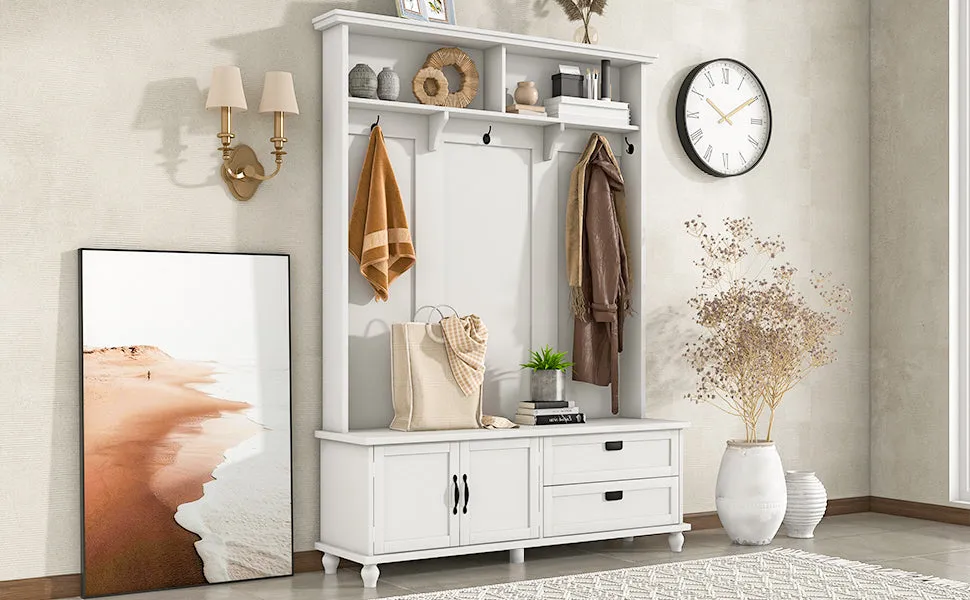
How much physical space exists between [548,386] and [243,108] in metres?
1.70

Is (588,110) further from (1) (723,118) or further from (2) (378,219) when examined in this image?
(2) (378,219)

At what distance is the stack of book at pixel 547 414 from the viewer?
4.98 meters

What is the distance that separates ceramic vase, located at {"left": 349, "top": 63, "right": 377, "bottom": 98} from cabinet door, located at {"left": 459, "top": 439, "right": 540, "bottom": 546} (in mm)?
1448

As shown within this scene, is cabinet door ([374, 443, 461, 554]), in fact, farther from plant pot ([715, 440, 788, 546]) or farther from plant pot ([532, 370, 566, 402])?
plant pot ([715, 440, 788, 546])

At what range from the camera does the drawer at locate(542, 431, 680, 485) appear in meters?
4.89

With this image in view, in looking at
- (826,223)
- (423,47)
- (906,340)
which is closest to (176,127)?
(423,47)

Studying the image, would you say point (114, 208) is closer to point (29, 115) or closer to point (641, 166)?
point (29, 115)

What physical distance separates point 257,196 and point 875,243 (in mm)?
3461

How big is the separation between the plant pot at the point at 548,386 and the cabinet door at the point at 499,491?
29 centimetres

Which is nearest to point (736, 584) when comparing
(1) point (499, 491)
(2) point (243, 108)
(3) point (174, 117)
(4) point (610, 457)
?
(4) point (610, 457)

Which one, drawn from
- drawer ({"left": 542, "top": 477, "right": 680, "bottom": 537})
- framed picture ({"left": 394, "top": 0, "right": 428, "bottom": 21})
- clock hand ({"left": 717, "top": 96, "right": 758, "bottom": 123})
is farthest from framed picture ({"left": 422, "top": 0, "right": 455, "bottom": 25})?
drawer ({"left": 542, "top": 477, "right": 680, "bottom": 537})

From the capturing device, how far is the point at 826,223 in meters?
6.32

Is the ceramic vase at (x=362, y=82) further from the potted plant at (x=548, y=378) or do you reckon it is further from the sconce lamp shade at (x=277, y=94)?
the potted plant at (x=548, y=378)

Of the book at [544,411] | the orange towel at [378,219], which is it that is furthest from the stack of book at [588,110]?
the book at [544,411]
